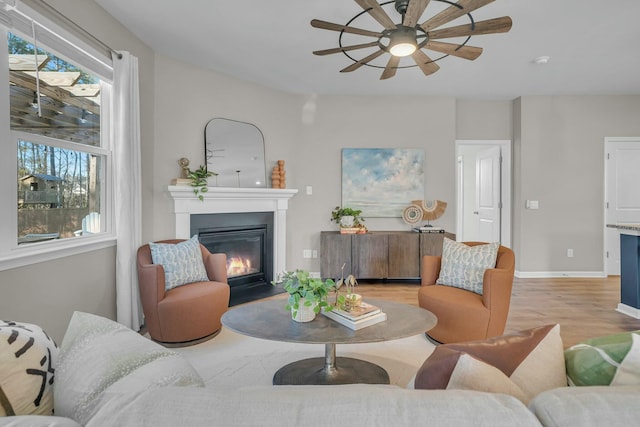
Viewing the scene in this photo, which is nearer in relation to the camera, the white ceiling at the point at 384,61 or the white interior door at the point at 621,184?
the white ceiling at the point at 384,61

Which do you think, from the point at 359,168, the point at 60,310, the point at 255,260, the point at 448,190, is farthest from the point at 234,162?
the point at 448,190

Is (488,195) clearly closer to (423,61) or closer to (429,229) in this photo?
(429,229)

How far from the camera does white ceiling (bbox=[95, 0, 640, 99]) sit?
2.96 metres

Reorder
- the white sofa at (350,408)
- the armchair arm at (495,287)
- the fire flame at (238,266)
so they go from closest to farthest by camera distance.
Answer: the white sofa at (350,408), the armchair arm at (495,287), the fire flame at (238,266)

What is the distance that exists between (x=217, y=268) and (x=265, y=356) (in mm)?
1036

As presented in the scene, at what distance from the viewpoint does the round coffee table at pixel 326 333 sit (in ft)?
6.38

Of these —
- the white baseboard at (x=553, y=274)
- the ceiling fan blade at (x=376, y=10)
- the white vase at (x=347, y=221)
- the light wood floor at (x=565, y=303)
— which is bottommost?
the light wood floor at (x=565, y=303)

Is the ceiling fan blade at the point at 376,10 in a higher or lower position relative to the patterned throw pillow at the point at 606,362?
higher

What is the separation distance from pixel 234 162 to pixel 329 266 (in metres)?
1.85

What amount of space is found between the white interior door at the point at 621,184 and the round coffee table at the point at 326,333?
483cm

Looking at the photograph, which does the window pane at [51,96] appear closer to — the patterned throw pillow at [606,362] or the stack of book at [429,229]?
the patterned throw pillow at [606,362]

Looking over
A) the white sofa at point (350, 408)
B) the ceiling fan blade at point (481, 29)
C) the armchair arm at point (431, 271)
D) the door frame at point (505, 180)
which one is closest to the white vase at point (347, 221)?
the armchair arm at point (431, 271)

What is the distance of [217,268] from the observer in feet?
11.1

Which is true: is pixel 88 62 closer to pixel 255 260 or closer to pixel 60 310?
pixel 60 310
